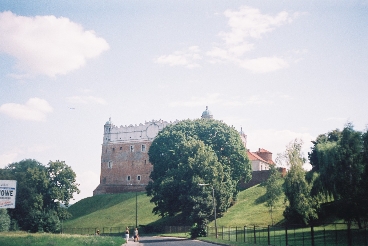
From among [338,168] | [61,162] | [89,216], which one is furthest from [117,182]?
[338,168]

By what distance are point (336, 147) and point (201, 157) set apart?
19209 millimetres

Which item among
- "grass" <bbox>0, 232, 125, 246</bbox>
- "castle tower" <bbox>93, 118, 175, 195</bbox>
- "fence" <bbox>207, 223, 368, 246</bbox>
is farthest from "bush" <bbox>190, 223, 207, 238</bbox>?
"castle tower" <bbox>93, 118, 175, 195</bbox>

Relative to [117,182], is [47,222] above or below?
below

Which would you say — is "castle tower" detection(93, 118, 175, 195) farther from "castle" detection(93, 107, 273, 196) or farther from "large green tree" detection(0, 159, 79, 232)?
"large green tree" detection(0, 159, 79, 232)

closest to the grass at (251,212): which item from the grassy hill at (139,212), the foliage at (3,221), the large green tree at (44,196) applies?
the grassy hill at (139,212)

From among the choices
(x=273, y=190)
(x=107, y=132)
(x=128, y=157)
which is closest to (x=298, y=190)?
(x=273, y=190)

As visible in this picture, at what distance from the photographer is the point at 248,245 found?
97.3 feet

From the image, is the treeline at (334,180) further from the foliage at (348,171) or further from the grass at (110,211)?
the grass at (110,211)

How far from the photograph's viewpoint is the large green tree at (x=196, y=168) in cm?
5000

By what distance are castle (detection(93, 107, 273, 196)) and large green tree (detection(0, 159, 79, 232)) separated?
25.7 metres

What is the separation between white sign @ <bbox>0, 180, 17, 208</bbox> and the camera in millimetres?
29344

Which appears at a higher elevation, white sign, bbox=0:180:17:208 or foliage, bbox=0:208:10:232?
white sign, bbox=0:180:17:208

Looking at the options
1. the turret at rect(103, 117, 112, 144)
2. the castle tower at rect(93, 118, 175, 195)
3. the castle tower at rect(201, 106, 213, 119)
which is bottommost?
the castle tower at rect(93, 118, 175, 195)

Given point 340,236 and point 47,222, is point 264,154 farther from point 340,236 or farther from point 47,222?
point 340,236
